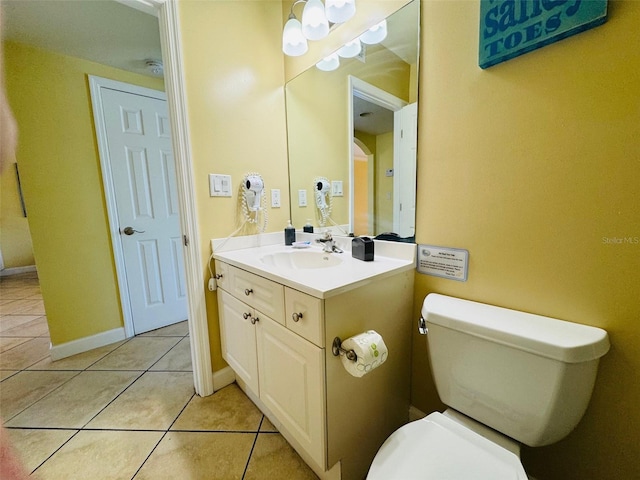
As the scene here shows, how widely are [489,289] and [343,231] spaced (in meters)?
0.75

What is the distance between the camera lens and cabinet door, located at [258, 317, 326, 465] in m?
0.82

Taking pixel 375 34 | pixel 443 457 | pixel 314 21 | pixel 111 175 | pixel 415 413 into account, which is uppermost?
pixel 314 21

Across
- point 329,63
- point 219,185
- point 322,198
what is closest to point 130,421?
point 219,185

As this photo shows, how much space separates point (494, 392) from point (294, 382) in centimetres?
63

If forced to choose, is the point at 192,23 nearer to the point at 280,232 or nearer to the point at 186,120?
the point at 186,120

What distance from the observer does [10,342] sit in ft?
6.82

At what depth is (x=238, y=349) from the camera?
1275mm

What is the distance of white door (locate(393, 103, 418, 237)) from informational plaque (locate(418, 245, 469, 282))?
103mm

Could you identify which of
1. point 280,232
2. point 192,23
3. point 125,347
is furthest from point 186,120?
point 125,347

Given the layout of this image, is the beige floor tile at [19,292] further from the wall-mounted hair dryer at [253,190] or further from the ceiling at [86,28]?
the wall-mounted hair dryer at [253,190]

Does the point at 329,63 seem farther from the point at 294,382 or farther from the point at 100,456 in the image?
the point at 100,456

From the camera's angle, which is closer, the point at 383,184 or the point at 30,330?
the point at 383,184

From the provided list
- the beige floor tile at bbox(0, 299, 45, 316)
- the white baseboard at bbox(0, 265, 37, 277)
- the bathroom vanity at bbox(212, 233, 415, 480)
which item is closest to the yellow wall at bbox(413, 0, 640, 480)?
the bathroom vanity at bbox(212, 233, 415, 480)

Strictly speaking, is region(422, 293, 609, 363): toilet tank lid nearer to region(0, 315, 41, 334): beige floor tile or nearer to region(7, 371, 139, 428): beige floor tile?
region(7, 371, 139, 428): beige floor tile
